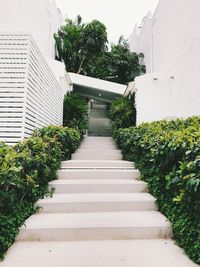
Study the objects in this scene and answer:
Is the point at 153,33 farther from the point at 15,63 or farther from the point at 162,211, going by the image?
the point at 162,211

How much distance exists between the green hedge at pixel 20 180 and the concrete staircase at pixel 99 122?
9.45 meters

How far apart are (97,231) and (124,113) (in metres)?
7.72

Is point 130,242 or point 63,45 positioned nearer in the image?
point 130,242

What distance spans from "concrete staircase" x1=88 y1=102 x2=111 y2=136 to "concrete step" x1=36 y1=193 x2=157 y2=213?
10.3 meters

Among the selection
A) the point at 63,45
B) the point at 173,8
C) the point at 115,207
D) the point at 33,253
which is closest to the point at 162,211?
the point at 115,207

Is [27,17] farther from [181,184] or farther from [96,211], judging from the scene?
[181,184]

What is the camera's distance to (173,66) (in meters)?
8.91

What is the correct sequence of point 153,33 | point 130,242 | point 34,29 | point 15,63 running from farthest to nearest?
1. point 153,33
2. point 34,29
3. point 15,63
4. point 130,242

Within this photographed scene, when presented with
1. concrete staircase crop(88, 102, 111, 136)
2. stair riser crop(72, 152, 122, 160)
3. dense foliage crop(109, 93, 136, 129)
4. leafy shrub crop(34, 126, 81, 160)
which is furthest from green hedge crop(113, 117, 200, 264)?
concrete staircase crop(88, 102, 111, 136)

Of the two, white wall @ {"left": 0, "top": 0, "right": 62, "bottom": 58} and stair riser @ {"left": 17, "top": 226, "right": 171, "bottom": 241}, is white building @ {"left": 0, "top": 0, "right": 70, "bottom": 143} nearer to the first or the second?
white wall @ {"left": 0, "top": 0, "right": 62, "bottom": 58}

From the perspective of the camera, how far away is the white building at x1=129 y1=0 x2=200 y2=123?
7.06 meters

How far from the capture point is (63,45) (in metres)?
16.3

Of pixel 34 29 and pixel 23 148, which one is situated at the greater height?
pixel 34 29

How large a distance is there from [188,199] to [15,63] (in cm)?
397
